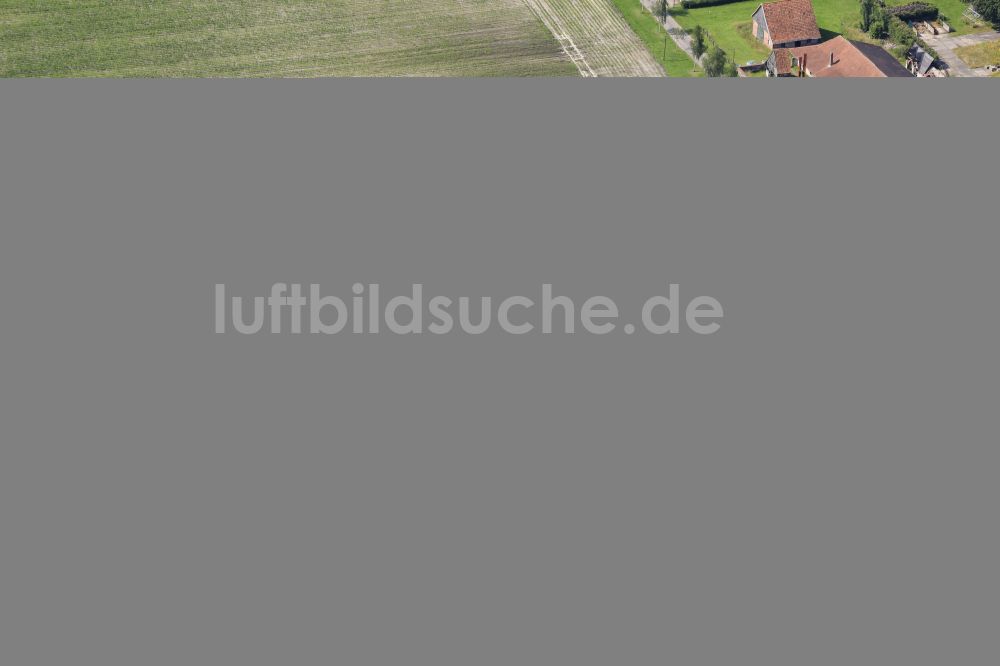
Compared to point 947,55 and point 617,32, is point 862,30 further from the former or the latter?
point 617,32

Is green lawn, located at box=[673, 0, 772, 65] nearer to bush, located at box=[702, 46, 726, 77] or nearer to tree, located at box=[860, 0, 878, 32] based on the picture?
bush, located at box=[702, 46, 726, 77]

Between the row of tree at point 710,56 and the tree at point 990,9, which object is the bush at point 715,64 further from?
the tree at point 990,9

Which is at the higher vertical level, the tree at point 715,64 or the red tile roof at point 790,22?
the red tile roof at point 790,22

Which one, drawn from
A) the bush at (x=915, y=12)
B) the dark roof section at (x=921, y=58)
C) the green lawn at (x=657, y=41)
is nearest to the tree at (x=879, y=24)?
the bush at (x=915, y=12)

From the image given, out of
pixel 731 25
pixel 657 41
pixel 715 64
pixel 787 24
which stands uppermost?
pixel 731 25

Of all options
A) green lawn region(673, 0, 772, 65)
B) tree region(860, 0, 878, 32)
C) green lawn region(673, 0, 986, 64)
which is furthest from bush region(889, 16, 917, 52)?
green lawn region(673, 0, 772, 65)

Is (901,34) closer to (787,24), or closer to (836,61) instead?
(836,61)

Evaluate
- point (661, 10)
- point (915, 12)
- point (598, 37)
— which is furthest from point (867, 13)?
point (598, 37)
